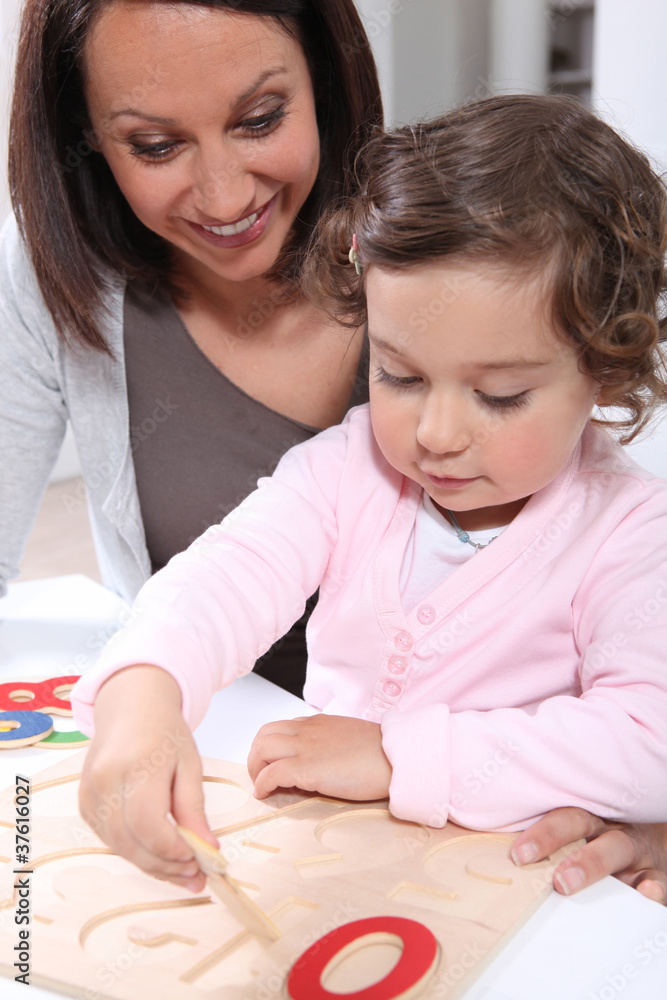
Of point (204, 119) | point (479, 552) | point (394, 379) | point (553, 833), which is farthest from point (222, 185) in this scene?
point (553, 833)

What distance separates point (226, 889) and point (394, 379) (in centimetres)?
40

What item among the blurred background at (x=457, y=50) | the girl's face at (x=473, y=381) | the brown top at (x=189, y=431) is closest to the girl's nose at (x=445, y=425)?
the girl's face at (x=473, y=381)

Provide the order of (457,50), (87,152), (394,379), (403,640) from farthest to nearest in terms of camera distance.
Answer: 1. (457,50)
2. (87,152)
3. (403,640)
4. (394,379)

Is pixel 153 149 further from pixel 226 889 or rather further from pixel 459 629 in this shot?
pixel 226 889

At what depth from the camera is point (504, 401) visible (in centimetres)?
72

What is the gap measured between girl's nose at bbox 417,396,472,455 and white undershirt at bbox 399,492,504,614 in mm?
194

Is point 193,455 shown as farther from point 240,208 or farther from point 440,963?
point 440,963

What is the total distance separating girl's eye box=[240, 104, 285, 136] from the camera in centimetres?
95

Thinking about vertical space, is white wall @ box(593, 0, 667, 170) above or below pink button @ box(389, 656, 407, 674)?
above

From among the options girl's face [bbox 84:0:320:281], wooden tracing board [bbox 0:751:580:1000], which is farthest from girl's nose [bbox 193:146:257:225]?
wooden tracing board [bbox 0:751:580:1000]

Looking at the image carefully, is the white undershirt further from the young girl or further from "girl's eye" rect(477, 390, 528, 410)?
"girl's eye" rect(477, 390, 528, 410)

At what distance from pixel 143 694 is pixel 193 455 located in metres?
0.64

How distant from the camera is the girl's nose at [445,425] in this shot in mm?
708

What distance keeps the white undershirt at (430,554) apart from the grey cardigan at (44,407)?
0.45 metres
